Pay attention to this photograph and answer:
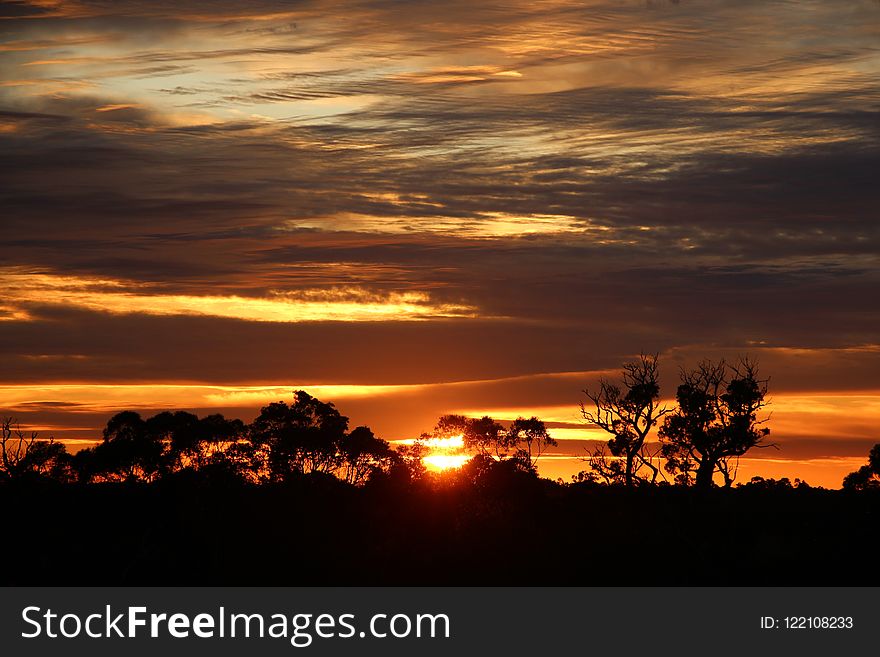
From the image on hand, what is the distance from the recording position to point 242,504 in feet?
225

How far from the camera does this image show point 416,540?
220ft

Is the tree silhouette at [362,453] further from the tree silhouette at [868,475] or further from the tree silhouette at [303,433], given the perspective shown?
the tree silhouette at [868,475]

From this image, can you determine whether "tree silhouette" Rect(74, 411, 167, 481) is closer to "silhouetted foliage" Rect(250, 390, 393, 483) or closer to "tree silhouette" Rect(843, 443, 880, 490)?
"silhouetted foliage" Rect(250, 390, 393, 483)

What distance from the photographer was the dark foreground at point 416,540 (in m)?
64.2

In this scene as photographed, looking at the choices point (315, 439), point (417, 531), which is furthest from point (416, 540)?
point (315, 439)

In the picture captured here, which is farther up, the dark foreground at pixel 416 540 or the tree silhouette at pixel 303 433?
the tree silhouette at pixel 303 433

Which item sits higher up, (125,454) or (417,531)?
(125,454)

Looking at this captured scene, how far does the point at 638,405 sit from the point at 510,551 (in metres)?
35.2

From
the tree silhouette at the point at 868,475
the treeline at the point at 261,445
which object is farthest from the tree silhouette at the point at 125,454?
the tree silhouette at the point at 868,475

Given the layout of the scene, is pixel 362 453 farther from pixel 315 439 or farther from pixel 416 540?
pixel 416 540

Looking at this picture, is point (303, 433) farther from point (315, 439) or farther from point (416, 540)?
point (416, 540)

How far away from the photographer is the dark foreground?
211 feet

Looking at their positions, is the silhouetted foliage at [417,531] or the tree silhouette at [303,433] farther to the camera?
the tree silhouette at [303,433]

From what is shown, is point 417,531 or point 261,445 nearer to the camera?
point 417,531
